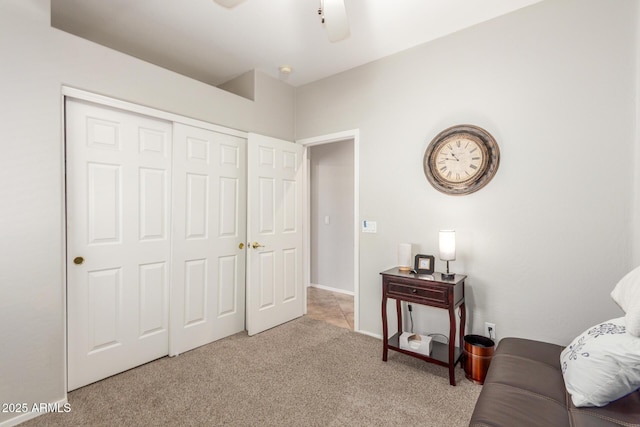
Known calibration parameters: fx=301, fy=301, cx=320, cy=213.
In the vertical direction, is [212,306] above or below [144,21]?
below

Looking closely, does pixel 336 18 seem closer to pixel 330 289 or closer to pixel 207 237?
pixel 207 237

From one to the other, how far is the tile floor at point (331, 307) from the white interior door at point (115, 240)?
1711mm

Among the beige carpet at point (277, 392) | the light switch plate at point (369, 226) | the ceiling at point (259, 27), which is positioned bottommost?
the beige carpet at point (277, 392)

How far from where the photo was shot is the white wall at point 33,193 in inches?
68.8

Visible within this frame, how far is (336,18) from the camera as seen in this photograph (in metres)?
1.62

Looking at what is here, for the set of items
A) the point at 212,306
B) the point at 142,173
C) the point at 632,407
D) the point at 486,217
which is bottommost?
the point at 212,306

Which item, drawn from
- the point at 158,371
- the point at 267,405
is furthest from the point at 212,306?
the point at 267,405

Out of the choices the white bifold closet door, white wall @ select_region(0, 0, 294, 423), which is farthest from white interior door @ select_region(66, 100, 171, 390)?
white wall @ select_region(0, 0, 294, 423)

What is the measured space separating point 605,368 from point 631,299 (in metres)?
0.34

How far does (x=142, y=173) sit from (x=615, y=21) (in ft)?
11.4

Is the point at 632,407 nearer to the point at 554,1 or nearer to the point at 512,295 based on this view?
the point at 512,295

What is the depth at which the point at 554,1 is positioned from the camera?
6.86 feet

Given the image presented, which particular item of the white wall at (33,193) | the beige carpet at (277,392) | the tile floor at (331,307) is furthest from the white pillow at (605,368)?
the white wall at (33,193)

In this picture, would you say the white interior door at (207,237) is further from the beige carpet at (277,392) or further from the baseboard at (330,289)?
the baseboard at (330,289)
